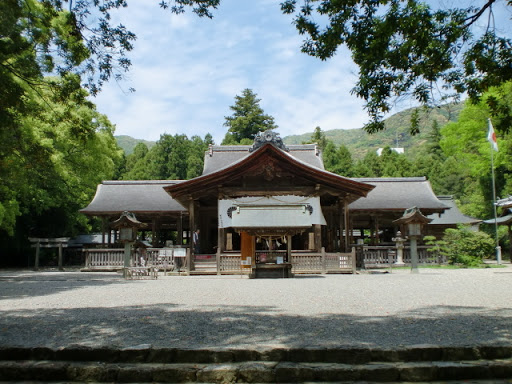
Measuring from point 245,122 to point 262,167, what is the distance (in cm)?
3400

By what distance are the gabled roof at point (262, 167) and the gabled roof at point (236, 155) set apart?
244 inches

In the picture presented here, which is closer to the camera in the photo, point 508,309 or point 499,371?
point 499,371

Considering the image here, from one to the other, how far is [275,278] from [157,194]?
13.8m

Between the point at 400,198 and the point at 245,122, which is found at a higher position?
the point at 245,122

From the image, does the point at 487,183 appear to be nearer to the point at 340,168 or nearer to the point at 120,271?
the point at 340,168

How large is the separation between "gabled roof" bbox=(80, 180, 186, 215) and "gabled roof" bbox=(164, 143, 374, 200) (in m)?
5.38

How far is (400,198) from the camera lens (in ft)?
83.3

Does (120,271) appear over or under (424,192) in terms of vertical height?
under

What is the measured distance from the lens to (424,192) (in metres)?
26.0

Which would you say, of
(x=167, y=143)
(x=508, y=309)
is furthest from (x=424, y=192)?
(x=167, y=143)

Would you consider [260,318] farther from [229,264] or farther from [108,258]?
[108,258]

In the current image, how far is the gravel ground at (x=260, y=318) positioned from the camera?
4.98 m

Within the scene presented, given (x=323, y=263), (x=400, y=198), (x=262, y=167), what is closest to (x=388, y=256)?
(x=323, y=263)

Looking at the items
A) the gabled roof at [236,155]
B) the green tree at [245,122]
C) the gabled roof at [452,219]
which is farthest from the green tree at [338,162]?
the gabled roof at [236,155]
